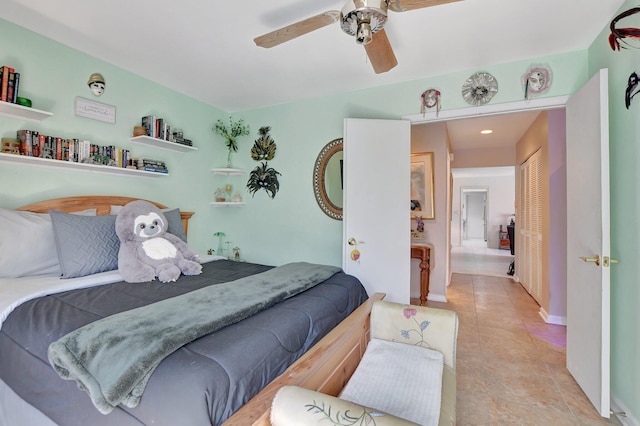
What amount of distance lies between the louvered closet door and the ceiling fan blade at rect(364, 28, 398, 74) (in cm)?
303

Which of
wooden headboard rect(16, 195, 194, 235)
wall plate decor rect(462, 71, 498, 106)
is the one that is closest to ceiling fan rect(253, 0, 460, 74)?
wall plate decor rect(462, 71, 498, 106)

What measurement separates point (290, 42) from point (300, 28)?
0.69 meters

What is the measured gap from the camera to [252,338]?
1115 millimetres

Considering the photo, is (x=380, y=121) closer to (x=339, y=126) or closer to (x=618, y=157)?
(x=339, y=126)

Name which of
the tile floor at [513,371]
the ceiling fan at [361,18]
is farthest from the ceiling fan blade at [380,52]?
the tile floor at [513,371]

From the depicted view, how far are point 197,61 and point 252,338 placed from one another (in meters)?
2.42

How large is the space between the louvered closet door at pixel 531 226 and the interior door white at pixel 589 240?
186 cm

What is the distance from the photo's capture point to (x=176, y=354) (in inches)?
38.6

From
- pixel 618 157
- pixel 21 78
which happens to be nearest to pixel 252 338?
pixel 618 157

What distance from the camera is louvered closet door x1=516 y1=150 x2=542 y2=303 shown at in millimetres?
3801

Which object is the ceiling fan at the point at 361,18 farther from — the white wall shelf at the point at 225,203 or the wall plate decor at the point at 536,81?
the white wall shelf at the point at 225,203

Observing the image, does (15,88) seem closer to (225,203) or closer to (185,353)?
(225,203)

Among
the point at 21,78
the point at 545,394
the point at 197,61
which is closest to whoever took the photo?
the point at 545,394

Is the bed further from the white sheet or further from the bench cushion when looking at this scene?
the bench cushion
